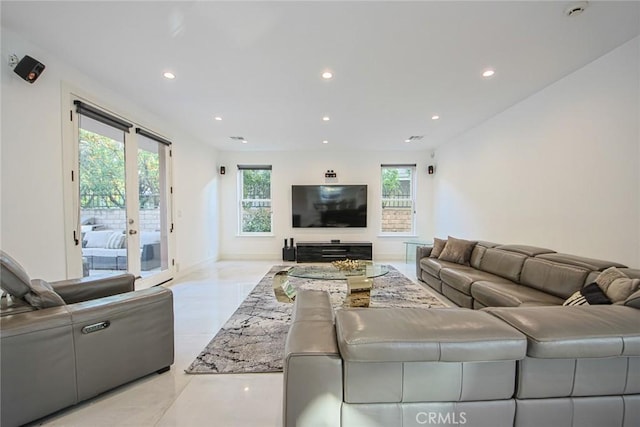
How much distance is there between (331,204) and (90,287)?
481cm

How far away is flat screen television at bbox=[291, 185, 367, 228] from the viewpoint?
20.7 feet

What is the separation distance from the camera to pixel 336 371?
1.04 m

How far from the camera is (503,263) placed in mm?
3109

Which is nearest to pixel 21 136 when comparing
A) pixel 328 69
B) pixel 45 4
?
pixel 45 4

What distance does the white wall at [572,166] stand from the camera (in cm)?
232

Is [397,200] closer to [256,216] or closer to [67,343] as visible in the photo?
[256,216]

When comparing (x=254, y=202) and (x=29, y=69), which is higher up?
(x=29, y=69)

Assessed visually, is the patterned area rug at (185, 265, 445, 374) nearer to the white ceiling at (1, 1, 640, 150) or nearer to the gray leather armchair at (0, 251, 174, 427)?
the gray leather armchair at (0, 251, 174, 427)

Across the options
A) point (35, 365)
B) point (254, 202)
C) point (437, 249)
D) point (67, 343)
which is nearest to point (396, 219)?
point (437, 249)

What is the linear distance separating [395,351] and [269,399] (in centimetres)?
112

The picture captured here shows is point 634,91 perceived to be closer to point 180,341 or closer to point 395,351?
point 395,351

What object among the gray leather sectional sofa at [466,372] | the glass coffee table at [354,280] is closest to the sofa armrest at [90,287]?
the glass coffee table at [354,280]

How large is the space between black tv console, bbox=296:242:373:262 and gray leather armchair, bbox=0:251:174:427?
13.6ft

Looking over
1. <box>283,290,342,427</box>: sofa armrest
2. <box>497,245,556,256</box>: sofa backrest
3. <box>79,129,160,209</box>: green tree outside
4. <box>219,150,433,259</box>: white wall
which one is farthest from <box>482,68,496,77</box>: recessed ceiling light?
<box>79,129,160,209</box>: green tree outside
